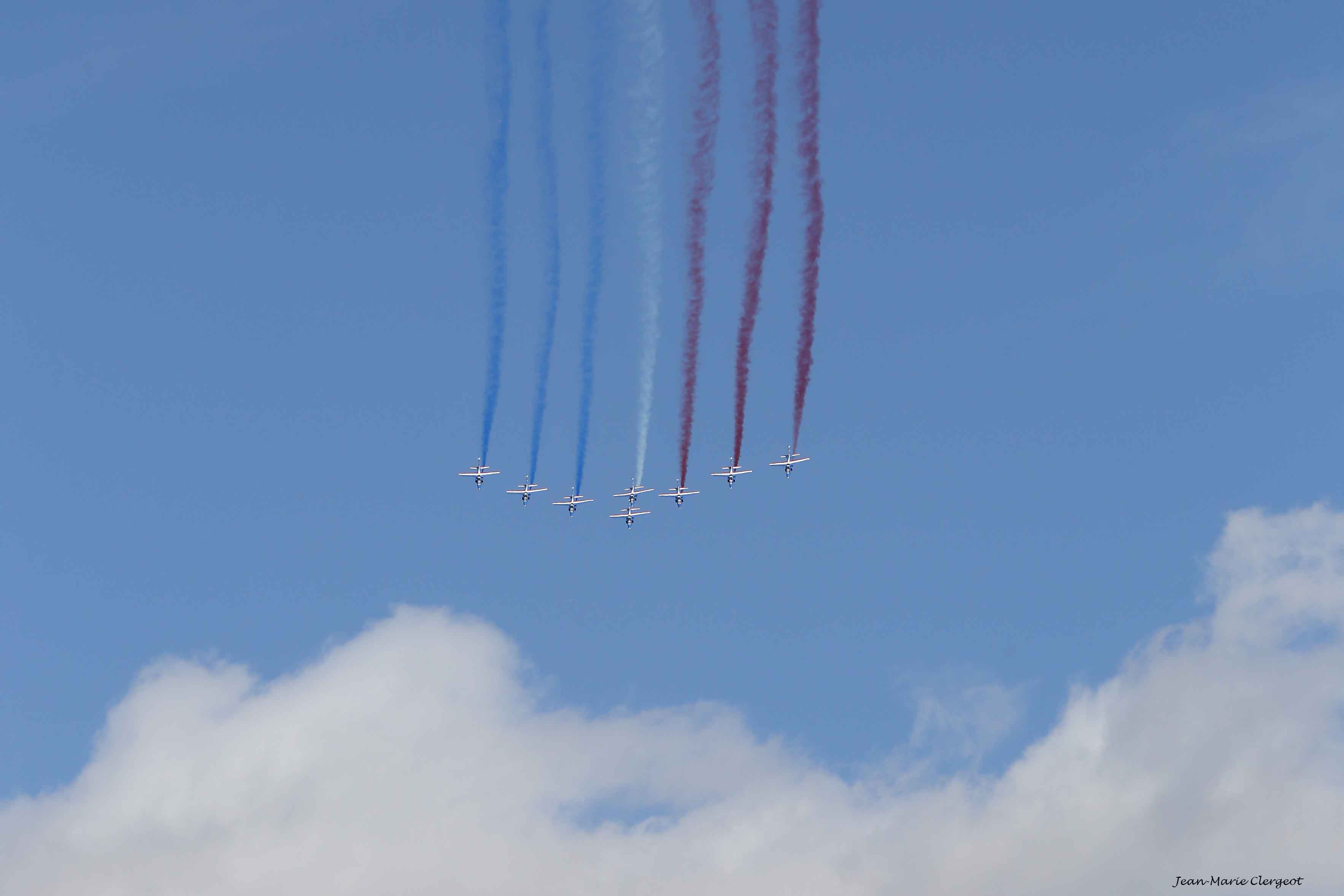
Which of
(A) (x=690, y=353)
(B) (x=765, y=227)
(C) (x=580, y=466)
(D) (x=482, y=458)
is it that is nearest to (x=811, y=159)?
(B) (x=765, y=227)

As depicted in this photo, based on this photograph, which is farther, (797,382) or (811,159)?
(797,382)

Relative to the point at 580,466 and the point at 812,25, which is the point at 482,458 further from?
the point at 812,25

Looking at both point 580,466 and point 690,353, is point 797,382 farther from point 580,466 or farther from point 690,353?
point 580,466

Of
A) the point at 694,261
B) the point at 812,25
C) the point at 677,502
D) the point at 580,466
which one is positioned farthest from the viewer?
the point at 677,502

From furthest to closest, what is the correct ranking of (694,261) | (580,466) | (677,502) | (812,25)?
(677,502) < (580,466) < (694,261) < (812,25)

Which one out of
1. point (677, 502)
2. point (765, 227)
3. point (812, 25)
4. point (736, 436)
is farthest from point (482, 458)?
point (812, 25)

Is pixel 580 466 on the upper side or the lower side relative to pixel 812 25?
lower

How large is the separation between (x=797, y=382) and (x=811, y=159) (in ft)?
30.5

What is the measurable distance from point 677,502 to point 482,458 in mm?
9085

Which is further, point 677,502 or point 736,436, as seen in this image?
point 677,502

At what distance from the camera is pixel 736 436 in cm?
8131

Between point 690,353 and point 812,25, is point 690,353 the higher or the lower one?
the lower one

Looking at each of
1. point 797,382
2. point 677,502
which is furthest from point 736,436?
point 677,502

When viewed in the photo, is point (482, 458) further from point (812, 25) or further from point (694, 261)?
point (812, 25)
